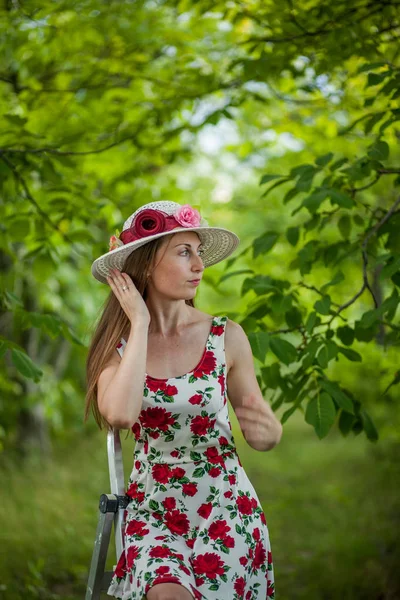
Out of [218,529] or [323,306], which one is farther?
[323,306]

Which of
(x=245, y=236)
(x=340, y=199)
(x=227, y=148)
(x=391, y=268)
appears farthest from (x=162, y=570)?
(x=227, y=148)

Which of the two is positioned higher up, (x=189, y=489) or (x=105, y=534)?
(x=189, y=489)

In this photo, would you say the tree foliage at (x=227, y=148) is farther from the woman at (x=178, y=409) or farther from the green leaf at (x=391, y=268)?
the woman at (x=178, y=409)

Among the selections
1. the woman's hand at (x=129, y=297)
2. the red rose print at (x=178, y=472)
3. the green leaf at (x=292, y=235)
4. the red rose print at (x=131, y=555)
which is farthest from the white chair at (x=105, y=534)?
the green leaf at (x=292, y=235)

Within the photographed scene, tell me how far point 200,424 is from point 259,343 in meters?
0.56

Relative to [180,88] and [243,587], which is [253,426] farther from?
[180,88]

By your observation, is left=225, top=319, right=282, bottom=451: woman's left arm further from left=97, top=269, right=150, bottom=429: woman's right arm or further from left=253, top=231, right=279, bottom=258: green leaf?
left=253, top=231, right=279, bottom=258: green leaf

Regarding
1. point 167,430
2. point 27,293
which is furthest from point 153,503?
point 27,293

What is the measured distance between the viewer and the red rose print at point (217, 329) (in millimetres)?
2531

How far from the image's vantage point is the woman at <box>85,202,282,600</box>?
2279mm

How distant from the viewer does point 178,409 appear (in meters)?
2.36

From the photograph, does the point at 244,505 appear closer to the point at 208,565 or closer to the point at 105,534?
the point at 208,565

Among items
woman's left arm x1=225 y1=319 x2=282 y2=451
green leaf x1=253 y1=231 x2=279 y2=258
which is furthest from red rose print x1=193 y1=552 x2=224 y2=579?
green leaf x1=253 y1=231 x2=279 y2=258

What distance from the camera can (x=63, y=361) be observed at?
9242 millimetres
